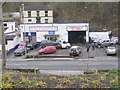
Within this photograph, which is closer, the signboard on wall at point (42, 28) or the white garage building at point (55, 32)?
the white garage building at point (55, 32)

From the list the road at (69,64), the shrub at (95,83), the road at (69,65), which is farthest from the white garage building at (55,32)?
the shrub at (95,83)

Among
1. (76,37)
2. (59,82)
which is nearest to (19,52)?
(76,37)

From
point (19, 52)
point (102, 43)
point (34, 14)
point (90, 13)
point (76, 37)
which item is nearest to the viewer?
point (19, 52)

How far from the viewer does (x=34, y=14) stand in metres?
34.3

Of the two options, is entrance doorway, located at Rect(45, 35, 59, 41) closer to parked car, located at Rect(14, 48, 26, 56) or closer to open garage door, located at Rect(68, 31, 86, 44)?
open garage door, located at Rect(68, 31, 86, 44)

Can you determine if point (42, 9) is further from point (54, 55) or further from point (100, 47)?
point (54, 55)

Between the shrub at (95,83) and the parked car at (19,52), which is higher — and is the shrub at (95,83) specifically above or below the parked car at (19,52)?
above

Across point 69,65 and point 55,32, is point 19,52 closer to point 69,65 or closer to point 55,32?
point 55,32

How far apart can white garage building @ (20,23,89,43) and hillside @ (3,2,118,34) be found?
A: 549 cm

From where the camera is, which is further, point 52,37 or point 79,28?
point 52,37

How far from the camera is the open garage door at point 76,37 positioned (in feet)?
84.9

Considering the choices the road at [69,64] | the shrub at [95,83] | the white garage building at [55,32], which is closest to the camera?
the shrub at [95,83]

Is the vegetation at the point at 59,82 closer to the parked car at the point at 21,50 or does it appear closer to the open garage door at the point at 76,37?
the parked car at the point at 21,50

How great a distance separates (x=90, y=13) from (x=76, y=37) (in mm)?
10514
